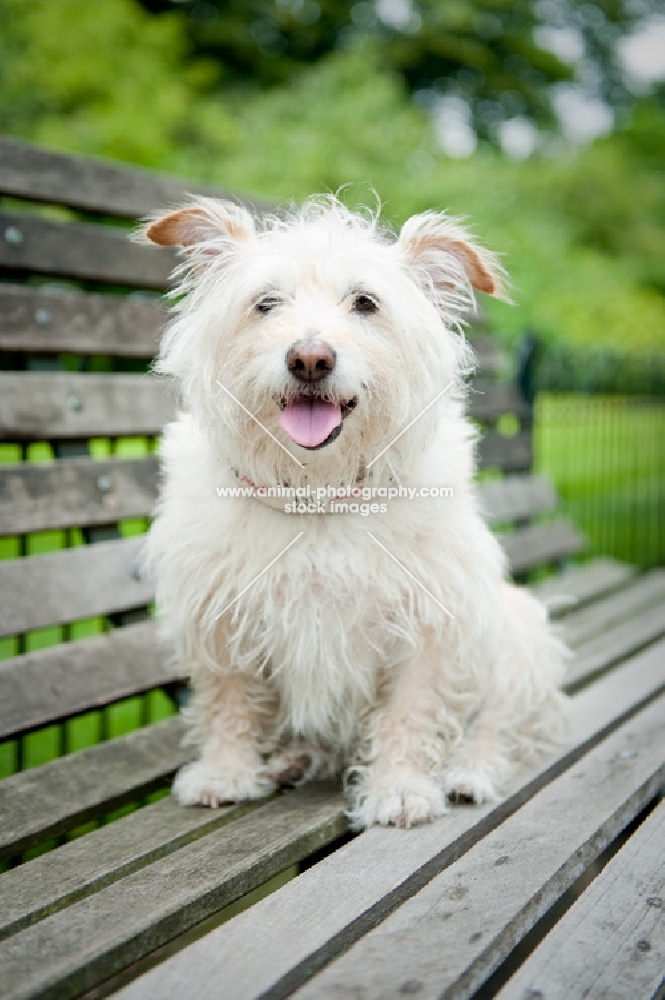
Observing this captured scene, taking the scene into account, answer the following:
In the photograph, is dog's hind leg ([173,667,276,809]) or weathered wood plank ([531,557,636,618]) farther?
weathered wood plank ([531,557,636,618])

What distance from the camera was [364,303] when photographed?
2076 millimetres

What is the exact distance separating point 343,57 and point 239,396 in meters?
15.2

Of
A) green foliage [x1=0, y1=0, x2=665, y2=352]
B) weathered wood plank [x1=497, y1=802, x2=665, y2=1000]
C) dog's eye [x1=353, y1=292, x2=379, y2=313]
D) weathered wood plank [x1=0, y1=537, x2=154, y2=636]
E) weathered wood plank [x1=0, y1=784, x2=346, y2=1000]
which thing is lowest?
weathered wood plank [x1=497, y1=802, x2=665, y2=1000]

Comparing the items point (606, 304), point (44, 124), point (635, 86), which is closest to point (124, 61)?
point (44, 124)

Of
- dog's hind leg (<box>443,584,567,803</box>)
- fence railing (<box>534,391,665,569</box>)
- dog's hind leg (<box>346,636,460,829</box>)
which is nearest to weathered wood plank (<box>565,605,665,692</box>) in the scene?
dog's hind leg (<box>443,584,567,803</box>)

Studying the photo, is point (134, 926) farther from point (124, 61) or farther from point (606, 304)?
point (606, 304)

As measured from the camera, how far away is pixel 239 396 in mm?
2029

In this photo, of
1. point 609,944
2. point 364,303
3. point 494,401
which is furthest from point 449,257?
point 494,401

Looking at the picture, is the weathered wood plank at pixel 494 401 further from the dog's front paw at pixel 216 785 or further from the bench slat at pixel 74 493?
the dog's front paw at pixel 216 785

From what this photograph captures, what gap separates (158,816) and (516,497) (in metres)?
2.63

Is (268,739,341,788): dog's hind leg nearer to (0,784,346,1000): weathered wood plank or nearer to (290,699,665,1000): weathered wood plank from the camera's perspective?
(0,784,346,1000): weathered wood plank

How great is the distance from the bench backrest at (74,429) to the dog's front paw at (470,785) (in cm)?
90

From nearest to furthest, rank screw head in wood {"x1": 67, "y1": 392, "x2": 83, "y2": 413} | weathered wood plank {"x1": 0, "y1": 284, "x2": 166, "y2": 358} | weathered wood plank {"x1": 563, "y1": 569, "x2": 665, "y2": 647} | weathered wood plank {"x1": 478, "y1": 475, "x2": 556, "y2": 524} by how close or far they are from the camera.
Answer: weathered wood plank {"x1": 0, "y1": 284, "x2": 166, "y2": 358}, screw head in wood {"x1": 67, "y1": 392, "x2": 83, "y2": 413}, weathered wood plank {"x1": 563, "y1": 569, "x2": 665, "y2": 647}, weathered wood plank {"x1": 478, "y1": 475, "x2": 556, "y2": 524}

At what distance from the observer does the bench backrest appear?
245cm
